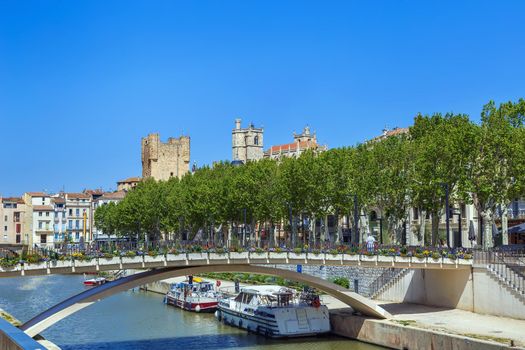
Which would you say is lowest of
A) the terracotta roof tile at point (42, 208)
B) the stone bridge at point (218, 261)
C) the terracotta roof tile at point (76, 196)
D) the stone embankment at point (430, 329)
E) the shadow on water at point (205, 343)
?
the shadow on water at point (205, 343)

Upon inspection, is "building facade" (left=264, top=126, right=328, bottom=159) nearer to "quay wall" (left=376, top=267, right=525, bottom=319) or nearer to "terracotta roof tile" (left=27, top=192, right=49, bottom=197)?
"terracotta roof tile" (left=27, top=192, right=49, bottom=197)

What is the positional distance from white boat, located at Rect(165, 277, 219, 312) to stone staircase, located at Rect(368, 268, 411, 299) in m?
12.9

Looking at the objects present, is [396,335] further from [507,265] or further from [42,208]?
[42,208]

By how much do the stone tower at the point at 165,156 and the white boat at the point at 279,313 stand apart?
10434 cm

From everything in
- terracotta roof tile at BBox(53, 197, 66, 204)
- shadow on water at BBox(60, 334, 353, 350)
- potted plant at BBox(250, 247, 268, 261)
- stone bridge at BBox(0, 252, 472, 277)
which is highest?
terracotta roof tile at BBox(53, 197, 66, 204)

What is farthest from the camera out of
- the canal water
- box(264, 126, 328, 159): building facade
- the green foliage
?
box(264, 126, 328, 159): building facade

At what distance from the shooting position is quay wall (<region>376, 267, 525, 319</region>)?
43.3 m

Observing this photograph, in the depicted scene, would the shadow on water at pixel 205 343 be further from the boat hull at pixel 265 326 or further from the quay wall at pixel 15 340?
the quay wall at pixel 15 340

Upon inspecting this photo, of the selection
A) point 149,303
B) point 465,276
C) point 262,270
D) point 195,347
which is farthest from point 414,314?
point 149,303

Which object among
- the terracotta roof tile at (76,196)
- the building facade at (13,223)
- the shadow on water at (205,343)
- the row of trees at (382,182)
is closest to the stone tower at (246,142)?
the terracotta roof tile at (76,196)

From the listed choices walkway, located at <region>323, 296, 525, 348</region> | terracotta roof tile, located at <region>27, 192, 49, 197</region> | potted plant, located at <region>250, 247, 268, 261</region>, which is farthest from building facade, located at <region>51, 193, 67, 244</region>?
potted plant, located at <region>250, 247, 268, 261</region>

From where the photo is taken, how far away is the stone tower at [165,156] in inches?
6181

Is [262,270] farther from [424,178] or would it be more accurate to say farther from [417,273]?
[424,178]

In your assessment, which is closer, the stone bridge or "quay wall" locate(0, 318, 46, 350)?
"quay wall" locate(0, 318, 46, 350)
